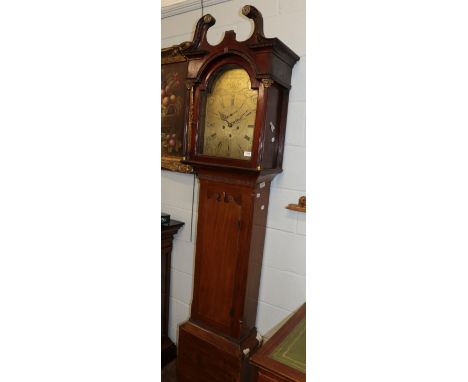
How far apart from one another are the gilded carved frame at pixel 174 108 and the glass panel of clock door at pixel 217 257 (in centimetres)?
39

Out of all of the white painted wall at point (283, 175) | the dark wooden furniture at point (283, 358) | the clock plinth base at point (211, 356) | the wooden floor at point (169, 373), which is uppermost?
the white painted wall at point (283, 175)

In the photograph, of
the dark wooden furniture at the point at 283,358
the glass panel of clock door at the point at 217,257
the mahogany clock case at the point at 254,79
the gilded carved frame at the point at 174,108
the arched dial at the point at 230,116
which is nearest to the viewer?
the dark wooden furniture at the point at 283,358

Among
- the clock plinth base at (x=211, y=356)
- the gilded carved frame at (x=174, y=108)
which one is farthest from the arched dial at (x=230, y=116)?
the clock plinth base at (x=211, y=356)

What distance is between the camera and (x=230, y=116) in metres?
1.40

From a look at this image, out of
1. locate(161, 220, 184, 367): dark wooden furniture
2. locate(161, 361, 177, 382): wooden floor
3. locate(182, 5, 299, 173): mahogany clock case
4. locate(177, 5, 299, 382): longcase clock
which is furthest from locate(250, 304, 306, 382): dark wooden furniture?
locate(161, 361, 177, 382): wooden floor

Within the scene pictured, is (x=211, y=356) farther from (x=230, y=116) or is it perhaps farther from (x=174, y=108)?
(x=174, y=108)

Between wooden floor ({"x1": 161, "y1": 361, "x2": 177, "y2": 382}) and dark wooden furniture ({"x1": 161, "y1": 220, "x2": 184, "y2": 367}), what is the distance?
0.10 ft

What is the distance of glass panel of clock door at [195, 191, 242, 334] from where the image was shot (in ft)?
4.81

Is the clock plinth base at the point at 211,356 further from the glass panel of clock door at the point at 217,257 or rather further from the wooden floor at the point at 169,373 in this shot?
the wooden floor at the point at 169,373

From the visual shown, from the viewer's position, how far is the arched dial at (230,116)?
4.42 ft

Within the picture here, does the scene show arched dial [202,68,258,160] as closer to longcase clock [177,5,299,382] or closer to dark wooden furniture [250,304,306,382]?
longcase clock [177,5,299,382]
